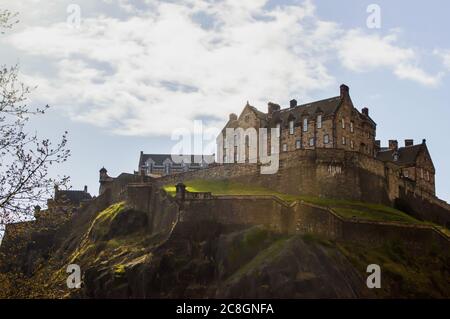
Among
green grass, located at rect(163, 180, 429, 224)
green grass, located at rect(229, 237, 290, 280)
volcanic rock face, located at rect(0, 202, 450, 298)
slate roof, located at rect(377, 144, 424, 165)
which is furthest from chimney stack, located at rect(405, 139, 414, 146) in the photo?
green grass, located at rect(229, 237, 290, 280)

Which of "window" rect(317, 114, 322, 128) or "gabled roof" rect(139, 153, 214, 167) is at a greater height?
"gabled roof" rect(139, 153, 214, 167)

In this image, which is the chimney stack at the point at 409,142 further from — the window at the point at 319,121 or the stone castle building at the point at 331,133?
the window at the point at 319,121

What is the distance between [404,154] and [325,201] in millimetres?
27393

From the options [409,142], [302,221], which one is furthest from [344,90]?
[302,221]

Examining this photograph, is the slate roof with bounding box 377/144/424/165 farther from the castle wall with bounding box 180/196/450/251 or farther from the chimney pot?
the castle wall with bounding box 180/196/450/251

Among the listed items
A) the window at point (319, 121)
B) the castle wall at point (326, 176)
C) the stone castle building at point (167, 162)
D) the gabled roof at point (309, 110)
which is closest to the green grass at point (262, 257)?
the castle wall at point (326, 176)

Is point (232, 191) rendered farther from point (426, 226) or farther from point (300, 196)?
point (426, 226)

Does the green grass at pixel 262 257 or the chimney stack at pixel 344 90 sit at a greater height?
the chimney stack at pixel 344 90

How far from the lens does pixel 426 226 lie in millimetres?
57531

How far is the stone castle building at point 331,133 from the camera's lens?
7119 centimetres

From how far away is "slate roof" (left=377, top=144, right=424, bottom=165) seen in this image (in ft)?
264

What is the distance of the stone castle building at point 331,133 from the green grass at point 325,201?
698 cm

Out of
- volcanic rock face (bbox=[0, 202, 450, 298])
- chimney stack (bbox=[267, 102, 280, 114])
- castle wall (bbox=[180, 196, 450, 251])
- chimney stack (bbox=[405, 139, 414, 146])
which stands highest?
chimney stack (bbox=[267, 102, 280, 114])
